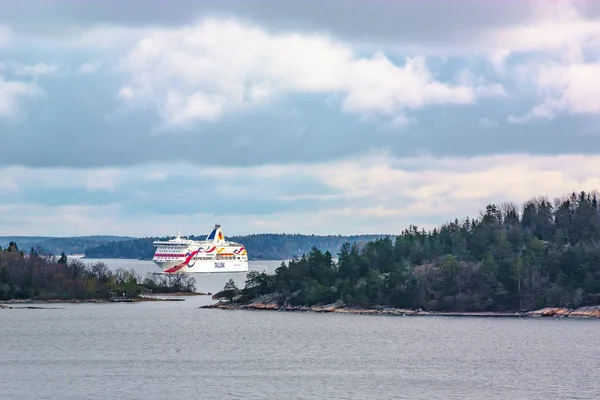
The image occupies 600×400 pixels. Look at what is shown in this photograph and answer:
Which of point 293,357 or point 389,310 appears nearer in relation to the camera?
point 293,357

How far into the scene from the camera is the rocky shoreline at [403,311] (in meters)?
143

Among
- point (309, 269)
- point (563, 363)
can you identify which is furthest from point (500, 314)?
point (563, 363)

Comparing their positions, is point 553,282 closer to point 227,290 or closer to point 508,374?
point 227,290

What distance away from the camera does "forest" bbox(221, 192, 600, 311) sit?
149 m

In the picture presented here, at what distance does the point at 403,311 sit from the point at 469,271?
12038 mm

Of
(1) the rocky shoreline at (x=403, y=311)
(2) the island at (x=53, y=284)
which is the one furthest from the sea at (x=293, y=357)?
(2) the island at (x=53, y=284)

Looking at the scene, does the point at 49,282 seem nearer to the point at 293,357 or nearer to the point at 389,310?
the point at 389,310

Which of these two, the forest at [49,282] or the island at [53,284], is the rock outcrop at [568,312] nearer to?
the island at [53,284]

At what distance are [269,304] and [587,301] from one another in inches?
2006

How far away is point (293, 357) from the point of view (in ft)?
308

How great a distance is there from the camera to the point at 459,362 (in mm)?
90562

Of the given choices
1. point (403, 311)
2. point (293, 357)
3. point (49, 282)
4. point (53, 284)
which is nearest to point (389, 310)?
point (403, 311)

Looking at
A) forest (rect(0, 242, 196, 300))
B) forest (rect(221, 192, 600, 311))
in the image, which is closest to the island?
forest (rect(0, 242, 196, 300))

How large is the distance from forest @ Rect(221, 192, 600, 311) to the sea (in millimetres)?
9336
